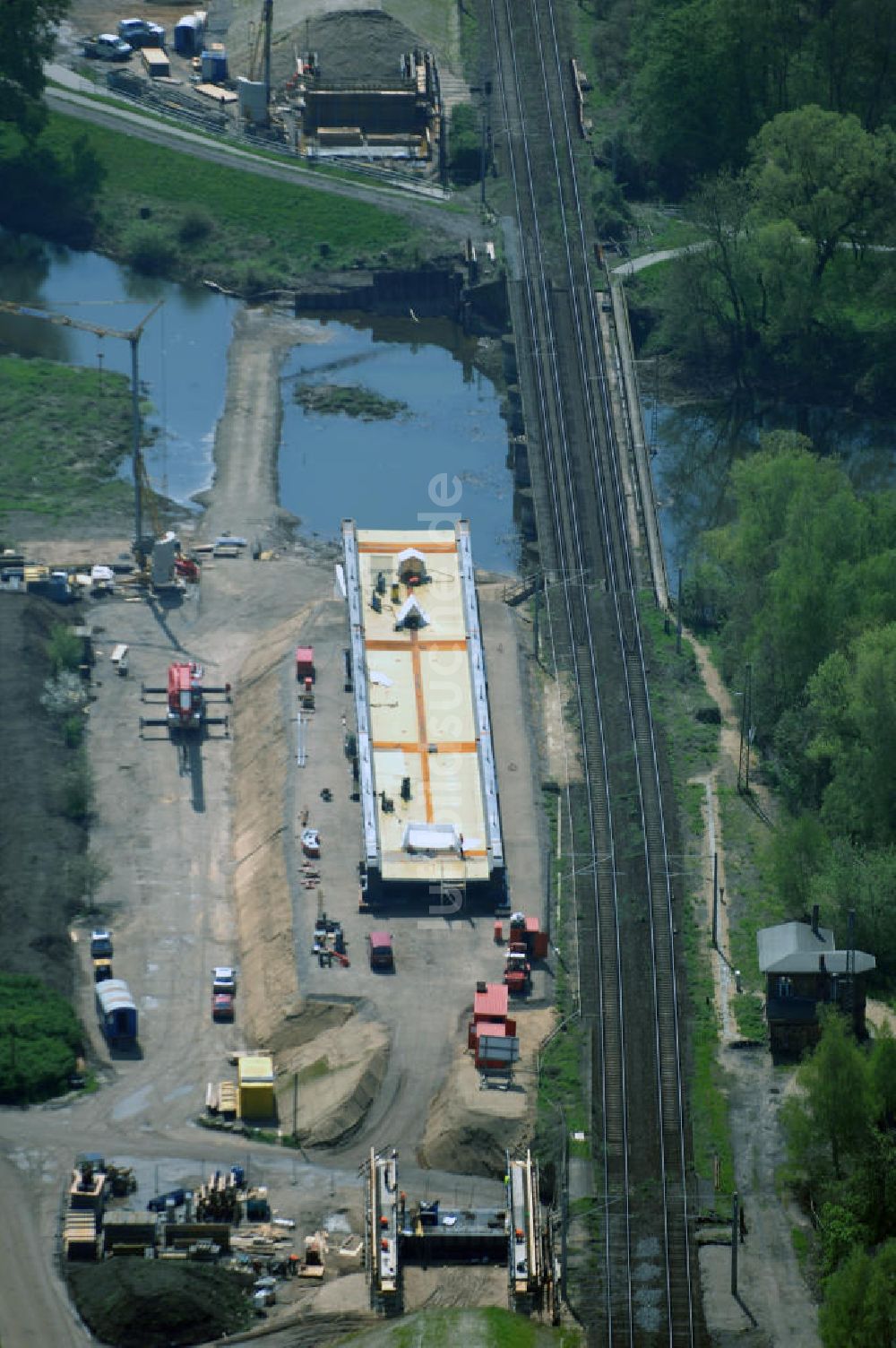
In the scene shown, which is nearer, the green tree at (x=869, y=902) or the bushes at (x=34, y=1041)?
the bushes at (x=34, y=1041)

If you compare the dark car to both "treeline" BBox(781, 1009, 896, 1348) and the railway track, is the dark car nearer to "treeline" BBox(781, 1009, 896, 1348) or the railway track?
the railway track

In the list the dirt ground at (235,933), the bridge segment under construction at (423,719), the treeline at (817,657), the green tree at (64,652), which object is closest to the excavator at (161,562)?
the dirt ground at (235,933)

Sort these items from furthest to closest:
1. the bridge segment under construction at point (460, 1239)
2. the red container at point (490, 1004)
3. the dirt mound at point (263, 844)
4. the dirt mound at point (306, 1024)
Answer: the dirt mound at point (263, 844) < the dirt mound at point (306, 1024) < the red container at point (490, 1004) < the bridge segment under construction at point (460, 1239)

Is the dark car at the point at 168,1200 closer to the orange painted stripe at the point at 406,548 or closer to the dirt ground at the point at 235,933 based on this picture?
the dirt ground at the point at 235,933

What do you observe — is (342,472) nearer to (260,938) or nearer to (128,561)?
(128,561)

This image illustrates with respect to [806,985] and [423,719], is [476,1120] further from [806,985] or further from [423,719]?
[423,719]

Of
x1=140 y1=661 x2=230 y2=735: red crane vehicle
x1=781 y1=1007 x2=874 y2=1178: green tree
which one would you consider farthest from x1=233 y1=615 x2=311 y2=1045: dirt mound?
x1=781 y1=1007 x2=874 y2=1178: green tree
